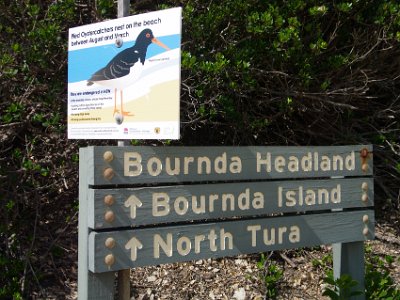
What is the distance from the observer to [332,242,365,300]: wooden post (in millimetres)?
3520

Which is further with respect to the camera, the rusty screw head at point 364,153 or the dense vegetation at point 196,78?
the dense vegetation at point 196,78

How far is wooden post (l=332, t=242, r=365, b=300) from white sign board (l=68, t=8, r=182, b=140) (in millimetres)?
1733

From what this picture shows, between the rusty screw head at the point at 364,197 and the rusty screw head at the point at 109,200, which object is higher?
the rusty screw head at the point at 109,200

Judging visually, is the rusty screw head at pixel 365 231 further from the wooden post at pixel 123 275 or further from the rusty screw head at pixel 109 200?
the rusty screw head at pixel 109 200

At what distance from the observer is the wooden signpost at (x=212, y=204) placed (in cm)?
254

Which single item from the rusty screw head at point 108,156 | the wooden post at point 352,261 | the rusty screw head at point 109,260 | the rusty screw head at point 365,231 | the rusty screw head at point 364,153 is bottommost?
the wooden post at point 352,261

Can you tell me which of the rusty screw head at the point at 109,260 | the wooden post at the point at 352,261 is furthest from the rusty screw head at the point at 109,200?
the wooden post at the point at 352,261

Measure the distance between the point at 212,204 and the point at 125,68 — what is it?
860 millimetres

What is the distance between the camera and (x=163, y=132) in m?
2.45

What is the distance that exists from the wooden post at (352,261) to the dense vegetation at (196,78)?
5.14 ft

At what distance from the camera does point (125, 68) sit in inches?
101

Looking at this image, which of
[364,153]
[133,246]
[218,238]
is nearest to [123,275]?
[133,246]

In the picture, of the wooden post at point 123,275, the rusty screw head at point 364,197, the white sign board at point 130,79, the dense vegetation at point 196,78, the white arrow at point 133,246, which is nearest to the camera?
the white sign board at point 130,79

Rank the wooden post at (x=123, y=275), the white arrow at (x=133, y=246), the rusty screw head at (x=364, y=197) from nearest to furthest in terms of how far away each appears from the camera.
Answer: the white arrow at (x=133, y=246) → the wooden post at (x=123, y=275) → the rusty screw head at (x=364, y=197)
